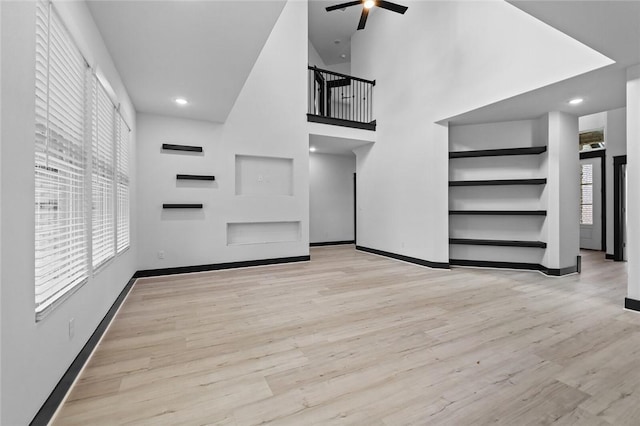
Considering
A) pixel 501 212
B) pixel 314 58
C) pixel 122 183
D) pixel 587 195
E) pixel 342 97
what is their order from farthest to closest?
1. pixel 314 58
2. pixel 342 97
3. pixel 587 195
4. pixel 501 212
5. pixel 122 183

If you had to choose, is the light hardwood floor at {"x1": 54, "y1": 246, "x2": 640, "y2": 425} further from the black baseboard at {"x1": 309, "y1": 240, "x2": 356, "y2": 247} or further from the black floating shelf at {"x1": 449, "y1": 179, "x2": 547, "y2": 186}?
the black baseboard at {"x1": 309, "y1": 240, "x2": 356, "y2": 247}

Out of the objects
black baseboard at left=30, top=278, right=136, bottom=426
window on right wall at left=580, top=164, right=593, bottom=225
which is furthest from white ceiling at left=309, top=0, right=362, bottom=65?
black baseboard at left=30, top=278, right=136, bottom=426

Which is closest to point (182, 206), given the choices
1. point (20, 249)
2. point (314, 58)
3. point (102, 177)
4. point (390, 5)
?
point (102, 177)

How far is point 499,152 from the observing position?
4.86 metres

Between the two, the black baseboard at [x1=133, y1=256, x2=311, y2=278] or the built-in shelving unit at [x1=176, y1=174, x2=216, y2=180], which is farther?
the built-in shelving unit at [x1=176, y1=174, x2=216, y2=180]

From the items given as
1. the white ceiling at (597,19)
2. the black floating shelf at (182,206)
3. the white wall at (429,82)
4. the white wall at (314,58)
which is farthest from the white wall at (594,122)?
the black floating shelf at (182,206)

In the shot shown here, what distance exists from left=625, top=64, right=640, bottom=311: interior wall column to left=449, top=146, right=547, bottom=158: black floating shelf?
63.0 inches

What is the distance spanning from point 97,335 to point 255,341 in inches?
52.6

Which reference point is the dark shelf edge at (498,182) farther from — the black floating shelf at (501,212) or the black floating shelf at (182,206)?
the black floating shelf at (182,206)

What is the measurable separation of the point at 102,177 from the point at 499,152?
568 cm

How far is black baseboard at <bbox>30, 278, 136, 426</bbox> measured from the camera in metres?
1.43

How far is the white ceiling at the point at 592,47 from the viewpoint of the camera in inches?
83.4

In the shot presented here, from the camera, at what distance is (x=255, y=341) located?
234 cm

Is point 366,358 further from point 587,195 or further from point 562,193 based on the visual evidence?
point 587,195
